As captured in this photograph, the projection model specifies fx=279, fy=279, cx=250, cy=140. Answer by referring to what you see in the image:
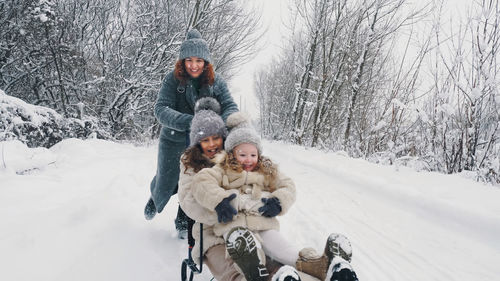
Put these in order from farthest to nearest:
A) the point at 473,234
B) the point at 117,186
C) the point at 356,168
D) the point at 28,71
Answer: the point at 28,71 → the point at 356,168 → the point at 117,186 → the point at 473,234

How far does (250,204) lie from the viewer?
1.70 m

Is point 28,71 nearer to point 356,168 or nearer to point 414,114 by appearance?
point 356,168

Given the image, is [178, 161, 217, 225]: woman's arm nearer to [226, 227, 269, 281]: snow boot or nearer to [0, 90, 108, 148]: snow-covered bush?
[226, 227, 269, 281]: snow boot

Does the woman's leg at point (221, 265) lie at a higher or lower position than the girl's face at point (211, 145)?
lower

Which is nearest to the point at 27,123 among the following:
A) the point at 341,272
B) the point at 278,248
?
the point at 278,248

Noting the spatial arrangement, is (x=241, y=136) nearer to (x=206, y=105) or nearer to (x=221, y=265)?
(x=206, y=105)

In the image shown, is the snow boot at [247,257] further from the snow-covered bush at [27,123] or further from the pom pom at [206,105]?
the snow-covered bush at [27,123]

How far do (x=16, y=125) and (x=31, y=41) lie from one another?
421 centimetres

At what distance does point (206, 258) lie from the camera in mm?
1608

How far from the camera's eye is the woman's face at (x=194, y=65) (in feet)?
7.61

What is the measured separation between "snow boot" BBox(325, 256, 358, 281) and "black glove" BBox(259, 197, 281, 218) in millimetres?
470

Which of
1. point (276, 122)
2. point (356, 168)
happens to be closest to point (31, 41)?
point (356, 168)

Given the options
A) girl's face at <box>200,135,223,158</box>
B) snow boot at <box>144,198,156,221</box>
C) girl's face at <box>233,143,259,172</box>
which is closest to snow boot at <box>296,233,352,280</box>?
girl's face at <box>233,143,259,172</box>

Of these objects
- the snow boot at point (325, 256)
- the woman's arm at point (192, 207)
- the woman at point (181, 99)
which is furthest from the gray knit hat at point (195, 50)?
the snow boot at point (325, 256)
